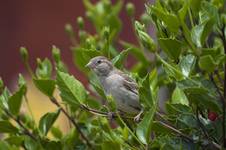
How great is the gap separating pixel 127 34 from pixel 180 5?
361 cm

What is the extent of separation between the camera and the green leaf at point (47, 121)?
210cm

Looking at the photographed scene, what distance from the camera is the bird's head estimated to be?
2.11 metres

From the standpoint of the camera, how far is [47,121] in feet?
6.95

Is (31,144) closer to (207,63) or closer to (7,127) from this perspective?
(7,127)

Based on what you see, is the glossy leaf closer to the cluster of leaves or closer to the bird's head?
the cluster of leaves

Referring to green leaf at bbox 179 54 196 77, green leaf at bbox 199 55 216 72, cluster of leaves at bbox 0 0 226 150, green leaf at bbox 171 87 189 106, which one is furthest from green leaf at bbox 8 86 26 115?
green leaf at bbox 199 55 216 72

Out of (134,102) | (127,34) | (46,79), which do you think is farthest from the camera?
(127,34)

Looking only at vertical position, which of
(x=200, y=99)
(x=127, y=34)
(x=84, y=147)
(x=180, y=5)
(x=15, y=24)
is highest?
(x=180, y=5)

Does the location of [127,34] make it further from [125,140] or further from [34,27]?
[125,140]

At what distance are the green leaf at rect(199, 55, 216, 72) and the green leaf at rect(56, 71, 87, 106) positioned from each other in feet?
1.47

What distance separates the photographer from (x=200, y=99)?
1675 mm

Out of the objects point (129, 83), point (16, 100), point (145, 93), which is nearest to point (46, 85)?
point (16, 100)

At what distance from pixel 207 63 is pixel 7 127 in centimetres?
78

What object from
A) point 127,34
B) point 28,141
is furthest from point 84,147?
point 127,34
